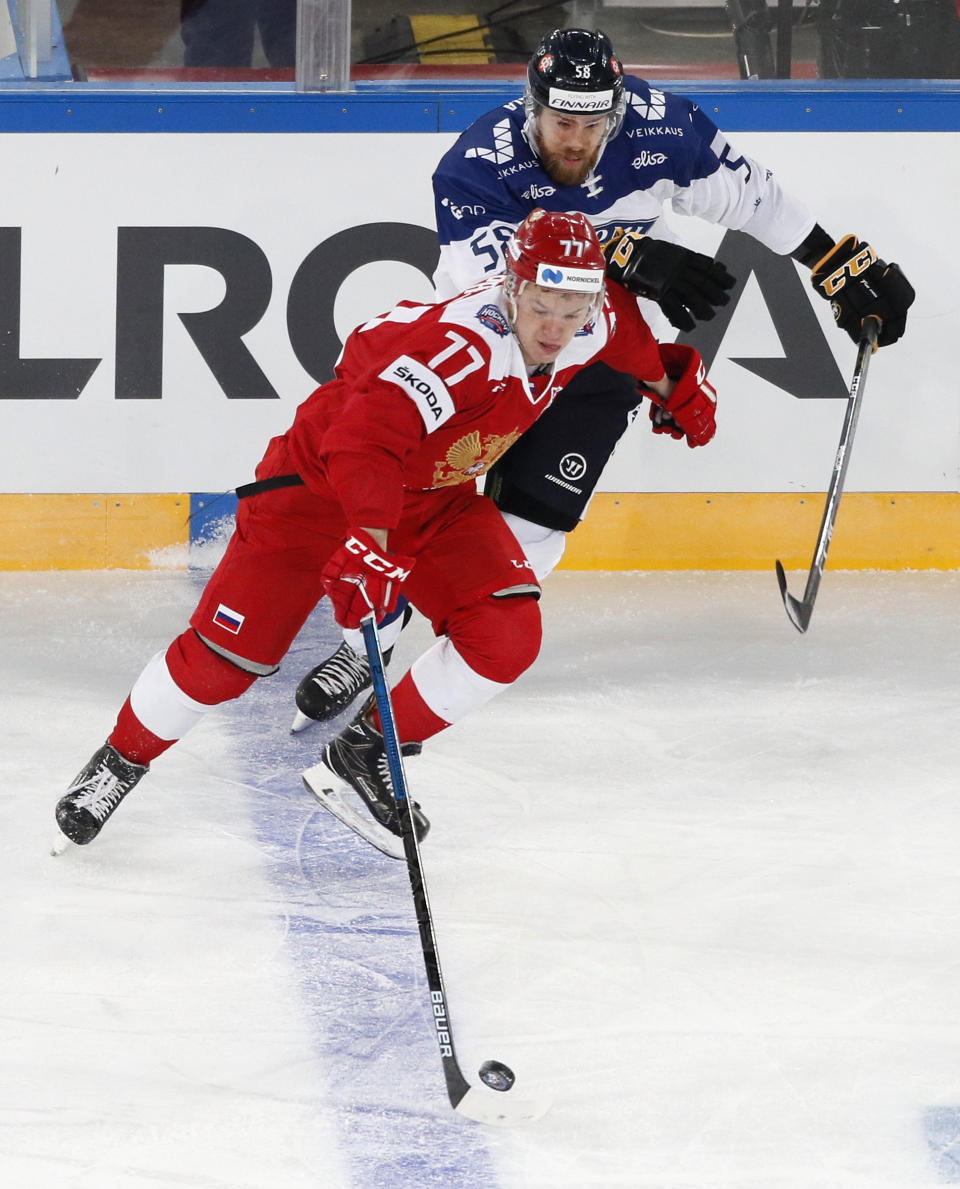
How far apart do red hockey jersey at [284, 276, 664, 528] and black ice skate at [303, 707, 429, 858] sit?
1.19 ft

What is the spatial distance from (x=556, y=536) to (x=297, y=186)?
4.12ft

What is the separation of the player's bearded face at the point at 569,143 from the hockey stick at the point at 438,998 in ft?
3.67

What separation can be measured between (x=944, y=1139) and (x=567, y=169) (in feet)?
5.96

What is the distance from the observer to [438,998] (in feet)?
5.94

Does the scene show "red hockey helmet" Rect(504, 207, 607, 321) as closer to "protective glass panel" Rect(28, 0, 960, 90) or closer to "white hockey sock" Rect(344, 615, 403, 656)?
"white hockey sock" Rect(344, 615, 403, 656)

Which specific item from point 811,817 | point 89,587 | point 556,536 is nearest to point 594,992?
point 811,817

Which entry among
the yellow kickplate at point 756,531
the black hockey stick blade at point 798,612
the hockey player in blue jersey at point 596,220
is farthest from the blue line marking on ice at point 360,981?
the yellow kickplate at point 756,531

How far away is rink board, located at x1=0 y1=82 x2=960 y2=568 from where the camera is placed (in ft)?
12.4

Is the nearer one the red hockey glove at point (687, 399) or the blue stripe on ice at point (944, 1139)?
the blue stripe on ice at point (944, 1139)

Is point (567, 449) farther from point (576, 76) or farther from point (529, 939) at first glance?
point (529, 939)

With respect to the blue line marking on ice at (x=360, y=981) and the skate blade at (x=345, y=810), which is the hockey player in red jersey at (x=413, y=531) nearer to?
the skate blade at (x=345, y=810)

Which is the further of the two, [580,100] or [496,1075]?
[580,100]

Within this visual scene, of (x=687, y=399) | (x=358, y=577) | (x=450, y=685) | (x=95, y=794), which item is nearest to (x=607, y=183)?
(x=687, y=399)

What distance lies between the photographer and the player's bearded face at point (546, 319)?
7.14 feet
